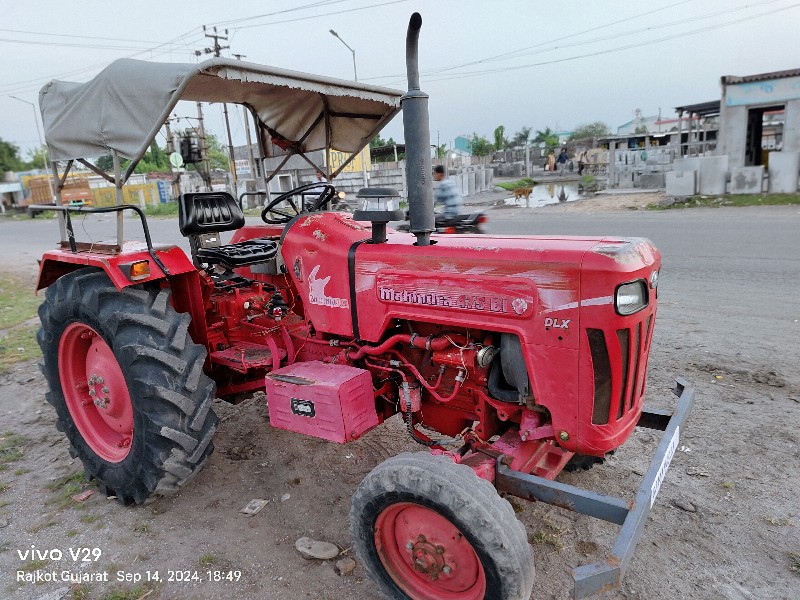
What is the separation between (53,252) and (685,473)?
4.10 meters

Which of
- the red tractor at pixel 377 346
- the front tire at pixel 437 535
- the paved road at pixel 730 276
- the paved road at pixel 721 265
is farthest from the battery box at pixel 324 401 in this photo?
the paved road at pixel 730 276

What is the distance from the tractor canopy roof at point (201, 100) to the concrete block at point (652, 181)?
18404 mm

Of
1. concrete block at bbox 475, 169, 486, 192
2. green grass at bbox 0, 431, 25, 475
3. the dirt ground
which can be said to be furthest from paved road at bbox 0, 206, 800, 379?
concrete block at bbox 475, 169, 486, 192

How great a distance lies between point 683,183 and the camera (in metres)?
16.6

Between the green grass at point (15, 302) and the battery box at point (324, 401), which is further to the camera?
the green grass at point (15, 302)

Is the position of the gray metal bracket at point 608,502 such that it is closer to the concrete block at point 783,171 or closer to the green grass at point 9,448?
the green grass at point 9,448

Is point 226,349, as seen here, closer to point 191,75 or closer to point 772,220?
point 191,75

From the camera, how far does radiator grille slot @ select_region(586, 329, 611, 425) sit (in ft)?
7.29

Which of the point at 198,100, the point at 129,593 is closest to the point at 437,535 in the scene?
the point at 129,593

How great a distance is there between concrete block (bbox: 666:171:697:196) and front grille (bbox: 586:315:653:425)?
52.9ft

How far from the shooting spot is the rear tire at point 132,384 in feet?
10.1

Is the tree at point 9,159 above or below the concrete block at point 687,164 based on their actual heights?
above

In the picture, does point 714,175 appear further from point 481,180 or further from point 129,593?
point 129,593

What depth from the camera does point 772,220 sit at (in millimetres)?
11766
